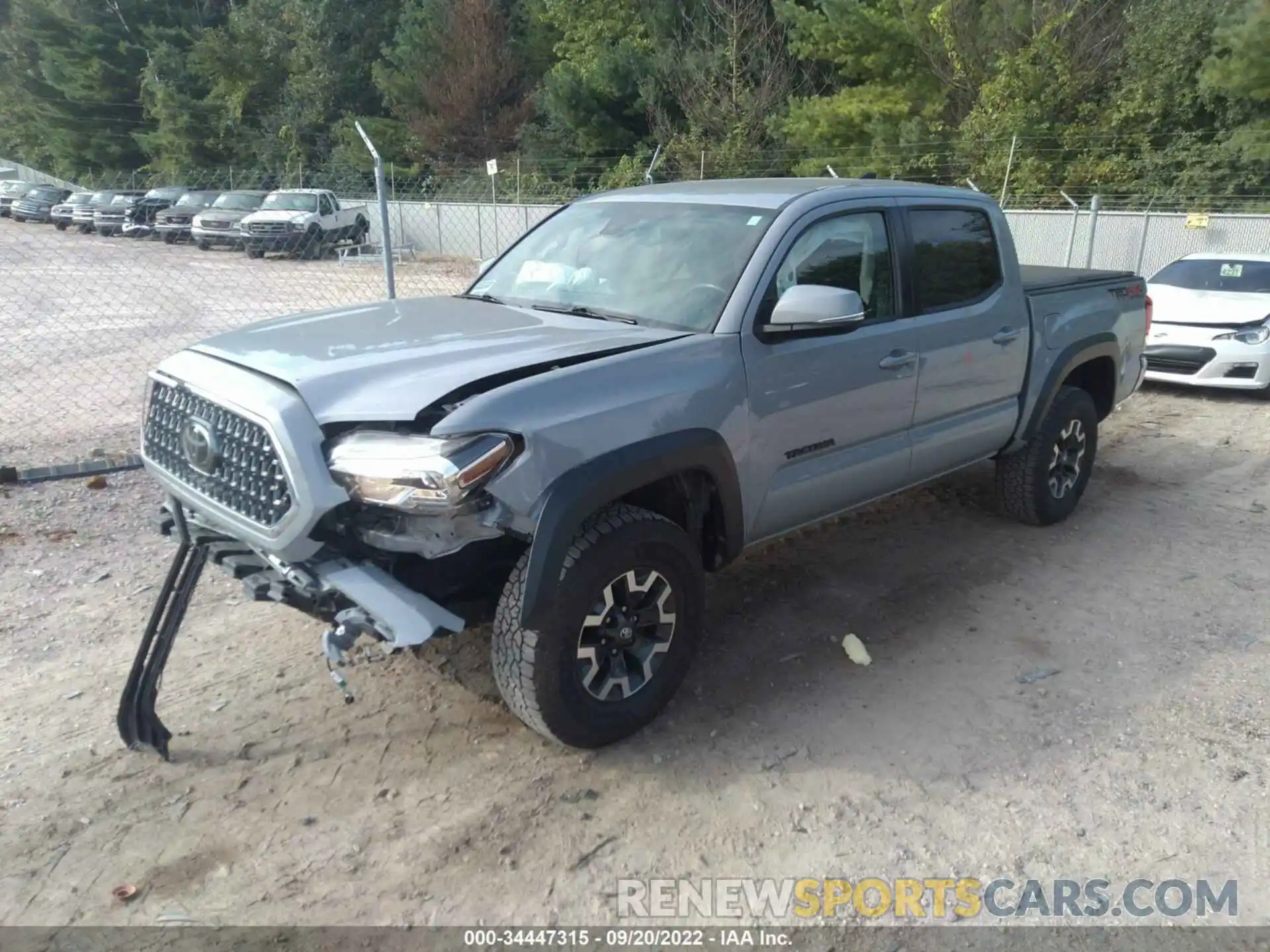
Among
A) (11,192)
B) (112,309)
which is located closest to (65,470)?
(112,309)

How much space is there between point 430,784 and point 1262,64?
21995 millimetres

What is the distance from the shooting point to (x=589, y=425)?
3123mm

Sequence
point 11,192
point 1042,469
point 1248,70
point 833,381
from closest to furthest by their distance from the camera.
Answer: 1. point 833,381
2. point 1042,469
3. point 1248,70
4. point 11,192

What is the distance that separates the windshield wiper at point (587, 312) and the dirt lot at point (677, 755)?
4.83 feet

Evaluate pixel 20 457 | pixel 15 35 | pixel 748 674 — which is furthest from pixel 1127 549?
pixel 15 35

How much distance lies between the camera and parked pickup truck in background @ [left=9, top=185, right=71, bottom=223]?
108 ft

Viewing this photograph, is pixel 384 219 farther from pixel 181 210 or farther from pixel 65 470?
pixel 181 210

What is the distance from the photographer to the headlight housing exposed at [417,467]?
2.83m

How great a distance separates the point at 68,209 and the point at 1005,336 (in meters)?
32.7

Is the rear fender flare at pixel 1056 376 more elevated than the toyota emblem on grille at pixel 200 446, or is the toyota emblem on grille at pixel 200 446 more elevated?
the toyota emblem on grille at pixel 200 446

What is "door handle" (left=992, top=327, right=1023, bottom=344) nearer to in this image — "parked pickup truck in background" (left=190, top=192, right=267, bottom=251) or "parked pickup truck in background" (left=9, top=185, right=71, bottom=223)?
"parked pickup truck in background" (left=190, top=192, right=267, bottom=251)

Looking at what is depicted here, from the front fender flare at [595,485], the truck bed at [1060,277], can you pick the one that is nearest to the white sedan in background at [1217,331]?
the truck bed at [1060,277]

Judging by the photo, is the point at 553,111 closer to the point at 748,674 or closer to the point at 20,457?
the point at 20,457

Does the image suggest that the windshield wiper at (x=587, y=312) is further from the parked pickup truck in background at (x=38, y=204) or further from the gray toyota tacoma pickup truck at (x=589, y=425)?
the parked pickup truck in background at (x=38, y=204)
